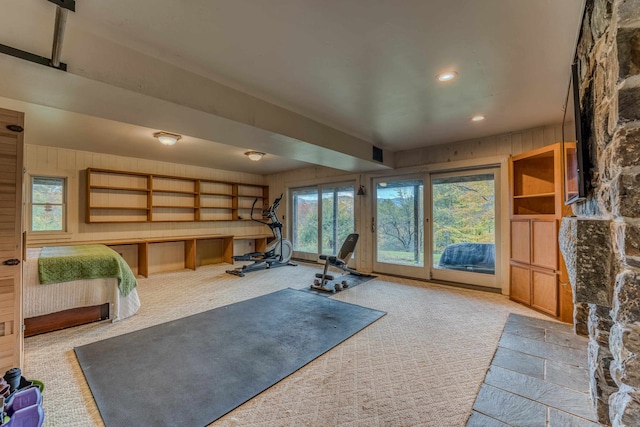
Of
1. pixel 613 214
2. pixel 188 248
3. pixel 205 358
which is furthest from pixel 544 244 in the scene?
pixel 188 248

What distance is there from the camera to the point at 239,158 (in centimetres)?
554

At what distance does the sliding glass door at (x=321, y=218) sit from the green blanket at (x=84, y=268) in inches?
160

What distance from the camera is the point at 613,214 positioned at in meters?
1.15

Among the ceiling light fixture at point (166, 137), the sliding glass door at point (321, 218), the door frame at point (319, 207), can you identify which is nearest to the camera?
the ceiling light fixture at point (166, 137)

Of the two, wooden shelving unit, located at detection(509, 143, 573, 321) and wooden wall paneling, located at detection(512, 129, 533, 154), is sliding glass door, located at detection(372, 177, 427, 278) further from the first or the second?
A: wooden wall paneling, located at detection(512, 129, 533, 154)

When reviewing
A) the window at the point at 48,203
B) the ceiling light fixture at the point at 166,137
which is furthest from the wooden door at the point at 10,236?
the window at the point at 48,203

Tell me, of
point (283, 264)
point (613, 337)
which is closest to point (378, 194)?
point (283, 264)

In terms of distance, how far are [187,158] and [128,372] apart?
4429 millimetres

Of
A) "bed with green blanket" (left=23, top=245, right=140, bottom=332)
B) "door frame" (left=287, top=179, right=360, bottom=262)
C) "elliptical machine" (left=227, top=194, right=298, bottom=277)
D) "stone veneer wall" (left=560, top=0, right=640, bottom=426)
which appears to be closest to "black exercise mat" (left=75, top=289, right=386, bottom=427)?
"bed with green blanket" (left=23, top=245, right=140, bottom=332)

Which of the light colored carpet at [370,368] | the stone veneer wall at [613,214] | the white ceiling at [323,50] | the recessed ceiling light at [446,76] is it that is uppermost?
the recessed ceiling light at [446,76]

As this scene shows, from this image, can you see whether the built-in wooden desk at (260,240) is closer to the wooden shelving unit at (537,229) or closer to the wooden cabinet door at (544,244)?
the wooden shelving unit at (537,229)

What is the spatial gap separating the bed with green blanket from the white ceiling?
1594 millimetres

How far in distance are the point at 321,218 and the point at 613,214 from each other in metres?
5.54

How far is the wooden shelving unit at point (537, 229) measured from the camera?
10.1 ft
